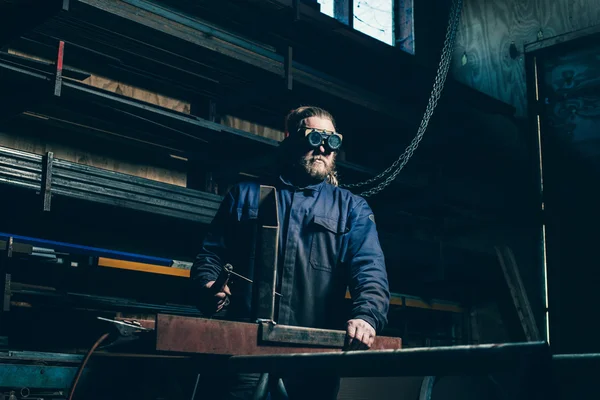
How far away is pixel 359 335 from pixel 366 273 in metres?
0.43

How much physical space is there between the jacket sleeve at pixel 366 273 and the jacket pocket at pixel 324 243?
0.06 m

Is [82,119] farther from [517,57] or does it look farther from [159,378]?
[517,57]

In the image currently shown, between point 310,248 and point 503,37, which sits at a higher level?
point 503,37

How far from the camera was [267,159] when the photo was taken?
632 cm

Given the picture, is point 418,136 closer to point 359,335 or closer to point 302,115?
point 302,115

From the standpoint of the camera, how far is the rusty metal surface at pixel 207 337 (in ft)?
5.93

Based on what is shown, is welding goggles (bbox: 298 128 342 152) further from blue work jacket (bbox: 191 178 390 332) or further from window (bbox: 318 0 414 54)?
window (bbox: 318 0 414 54)

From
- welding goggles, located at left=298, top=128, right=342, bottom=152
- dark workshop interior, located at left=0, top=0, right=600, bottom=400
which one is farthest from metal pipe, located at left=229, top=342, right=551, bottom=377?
welding goggles, located at left=298, top=128, right=342, bottom=152

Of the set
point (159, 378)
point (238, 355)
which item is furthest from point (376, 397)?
point (238, 355)

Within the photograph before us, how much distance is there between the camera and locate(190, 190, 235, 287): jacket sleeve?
9.33 feet

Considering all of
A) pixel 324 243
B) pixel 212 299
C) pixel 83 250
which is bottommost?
pixel 212 299

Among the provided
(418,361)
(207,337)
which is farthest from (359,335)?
(418,361)

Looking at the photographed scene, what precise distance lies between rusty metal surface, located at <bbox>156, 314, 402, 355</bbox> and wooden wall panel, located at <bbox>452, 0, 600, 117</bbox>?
23.7ft

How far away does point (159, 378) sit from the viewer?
394 centimetres
